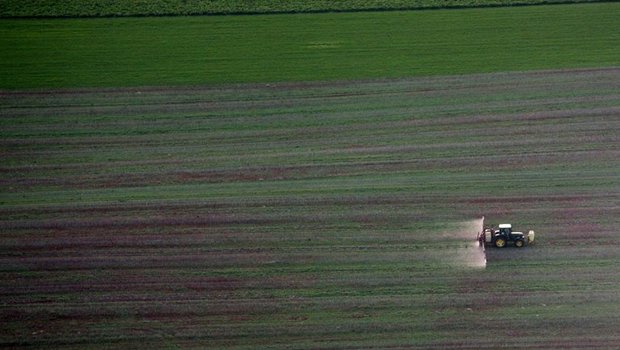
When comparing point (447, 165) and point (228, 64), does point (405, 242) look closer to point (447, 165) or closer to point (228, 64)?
A: point (447, 165)

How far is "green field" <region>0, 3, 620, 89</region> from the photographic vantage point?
5491cm

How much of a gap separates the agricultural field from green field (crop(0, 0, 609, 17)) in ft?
2.46

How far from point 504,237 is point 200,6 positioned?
26.3 meters

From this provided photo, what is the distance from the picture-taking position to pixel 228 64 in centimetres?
5609

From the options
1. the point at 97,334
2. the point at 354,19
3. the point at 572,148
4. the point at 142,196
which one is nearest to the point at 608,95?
the point at 572,148

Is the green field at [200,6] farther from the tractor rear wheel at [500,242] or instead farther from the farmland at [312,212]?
the tractor rear wheel at [500,242]

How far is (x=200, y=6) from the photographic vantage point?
6197 cm

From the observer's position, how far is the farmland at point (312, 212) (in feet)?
125

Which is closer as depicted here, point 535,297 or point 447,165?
point 535,297

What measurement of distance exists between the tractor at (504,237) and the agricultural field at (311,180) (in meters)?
0.48

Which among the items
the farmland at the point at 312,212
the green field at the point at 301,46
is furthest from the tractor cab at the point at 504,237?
the green field at the point at 301,46

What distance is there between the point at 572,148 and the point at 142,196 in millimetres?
16516

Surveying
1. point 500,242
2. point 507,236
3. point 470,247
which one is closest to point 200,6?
point 470,247

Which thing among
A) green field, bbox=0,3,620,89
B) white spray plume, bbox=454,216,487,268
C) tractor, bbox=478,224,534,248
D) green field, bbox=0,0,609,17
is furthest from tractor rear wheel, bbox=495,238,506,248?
green field, bbox=0,0,609,17
